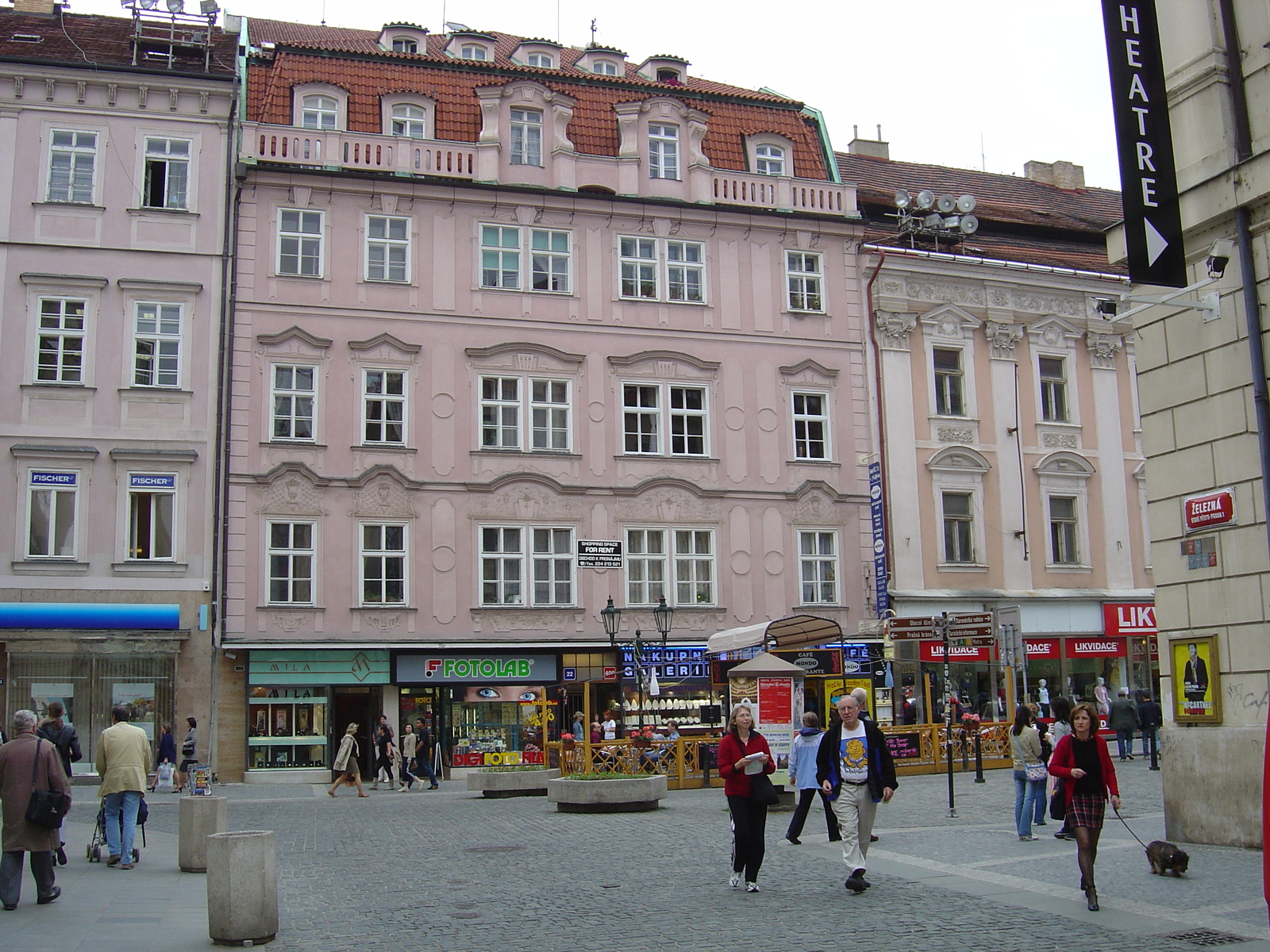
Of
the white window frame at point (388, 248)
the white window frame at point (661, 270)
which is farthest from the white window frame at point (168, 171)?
→ the white window frame at point (661, 270)

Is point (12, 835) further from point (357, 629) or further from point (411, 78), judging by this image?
point (411, 78)

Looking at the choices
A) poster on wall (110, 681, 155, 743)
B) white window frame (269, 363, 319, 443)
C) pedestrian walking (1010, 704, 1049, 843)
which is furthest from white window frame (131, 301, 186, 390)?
pedestrian walking (1010, 704, 1049, 843)

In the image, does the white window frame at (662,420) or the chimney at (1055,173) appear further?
the chimney at (1055,173)

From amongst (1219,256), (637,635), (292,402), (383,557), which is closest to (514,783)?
(637,635)

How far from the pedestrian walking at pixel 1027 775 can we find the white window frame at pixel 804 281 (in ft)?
69.5

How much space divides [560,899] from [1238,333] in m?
9.34

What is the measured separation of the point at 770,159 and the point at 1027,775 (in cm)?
2487

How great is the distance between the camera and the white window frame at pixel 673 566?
109 ft

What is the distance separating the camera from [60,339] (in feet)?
99.9

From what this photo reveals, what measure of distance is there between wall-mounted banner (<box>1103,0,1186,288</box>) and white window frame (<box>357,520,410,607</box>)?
68.0ft

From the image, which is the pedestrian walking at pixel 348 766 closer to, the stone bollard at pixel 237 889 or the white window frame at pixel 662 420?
the white window frame at pixel 662 420

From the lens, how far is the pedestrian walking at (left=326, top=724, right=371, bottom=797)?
26688 mm

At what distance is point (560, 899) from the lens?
11.7 m

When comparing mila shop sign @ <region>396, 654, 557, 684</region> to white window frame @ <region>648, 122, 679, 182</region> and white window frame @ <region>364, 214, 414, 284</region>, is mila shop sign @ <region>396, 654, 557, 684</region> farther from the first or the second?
white window frame @ <region>648, 122, 679, 182</region>
